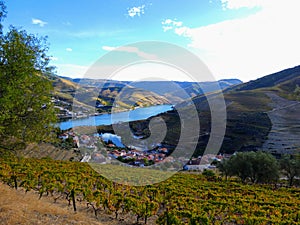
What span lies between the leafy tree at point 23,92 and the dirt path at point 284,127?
7860cm

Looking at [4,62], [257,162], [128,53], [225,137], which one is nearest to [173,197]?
[128,53]

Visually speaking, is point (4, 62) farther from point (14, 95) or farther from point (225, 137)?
point (225, 137)

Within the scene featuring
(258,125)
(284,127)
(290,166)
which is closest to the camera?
(290,166)

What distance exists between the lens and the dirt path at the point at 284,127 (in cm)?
7822

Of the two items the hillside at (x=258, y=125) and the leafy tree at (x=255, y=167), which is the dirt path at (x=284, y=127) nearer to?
the hillside at (x=258, y=125)

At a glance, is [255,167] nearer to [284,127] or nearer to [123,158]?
[123,158]

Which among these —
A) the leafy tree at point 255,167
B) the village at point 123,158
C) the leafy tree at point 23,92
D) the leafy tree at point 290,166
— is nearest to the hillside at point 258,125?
the village at point 123,158

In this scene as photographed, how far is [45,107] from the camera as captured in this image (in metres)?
13.1

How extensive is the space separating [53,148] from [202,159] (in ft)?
135

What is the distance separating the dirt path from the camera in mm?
78225

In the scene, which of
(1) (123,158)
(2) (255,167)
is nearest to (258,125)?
(1) (123,158)

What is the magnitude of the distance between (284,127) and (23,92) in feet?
346

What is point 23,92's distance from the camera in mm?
11469

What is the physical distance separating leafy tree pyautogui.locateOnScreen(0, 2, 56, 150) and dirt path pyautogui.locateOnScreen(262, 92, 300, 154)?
258ft
